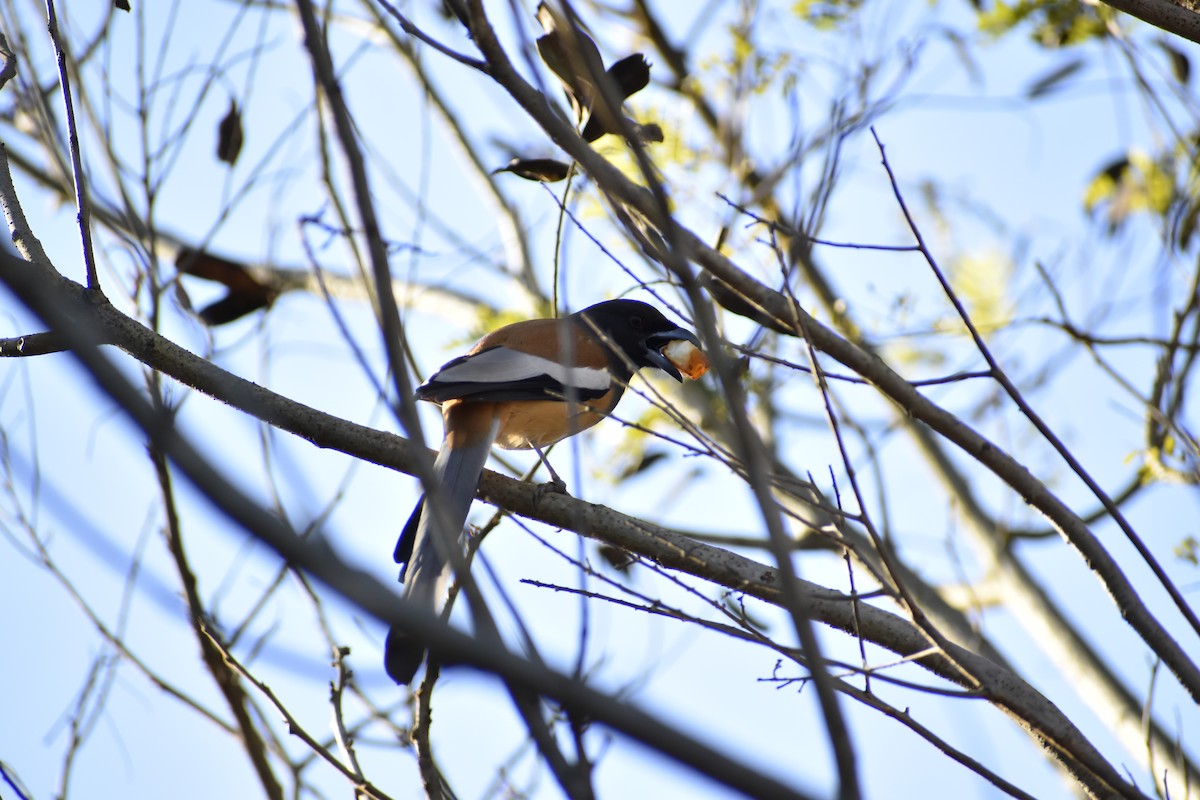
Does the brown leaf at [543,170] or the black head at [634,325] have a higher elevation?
the black head at [634,325]

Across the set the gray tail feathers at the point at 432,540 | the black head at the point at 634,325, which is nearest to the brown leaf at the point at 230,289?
the gray tail feathers at the point at 432,540

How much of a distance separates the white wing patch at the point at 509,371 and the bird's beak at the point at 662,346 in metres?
0.57

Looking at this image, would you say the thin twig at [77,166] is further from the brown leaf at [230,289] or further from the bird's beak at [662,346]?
the bird's beak at [662,346]

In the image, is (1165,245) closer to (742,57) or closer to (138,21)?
(742,57)

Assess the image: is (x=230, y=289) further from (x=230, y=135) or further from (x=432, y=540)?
(x=432, y=540)

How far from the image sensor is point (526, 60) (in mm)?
1866

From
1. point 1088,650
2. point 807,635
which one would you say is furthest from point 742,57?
point 807,635

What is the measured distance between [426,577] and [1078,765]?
1914mm

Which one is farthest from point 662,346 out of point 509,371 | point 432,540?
point 432,540

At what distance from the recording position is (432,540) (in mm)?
3531

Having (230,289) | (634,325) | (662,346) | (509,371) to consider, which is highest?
(634,325)

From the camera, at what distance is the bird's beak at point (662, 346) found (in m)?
5.71

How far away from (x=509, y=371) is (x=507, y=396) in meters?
0.18

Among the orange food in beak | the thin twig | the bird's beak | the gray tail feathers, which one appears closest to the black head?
the bird's beak
